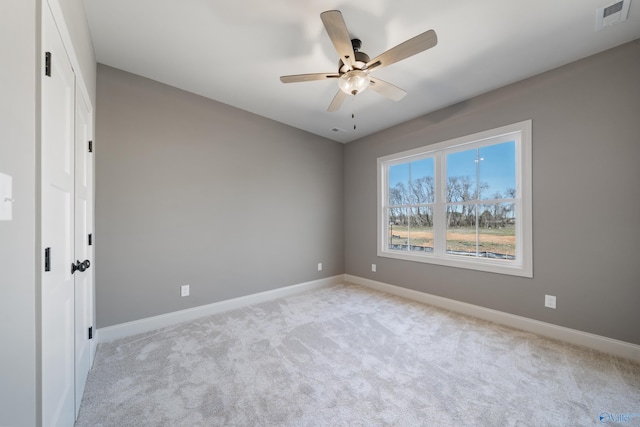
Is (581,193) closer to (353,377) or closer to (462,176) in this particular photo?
(462,176)

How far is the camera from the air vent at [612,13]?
5.87ft

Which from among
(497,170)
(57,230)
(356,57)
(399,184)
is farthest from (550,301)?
(57,230)

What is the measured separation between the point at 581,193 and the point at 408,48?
2226mm

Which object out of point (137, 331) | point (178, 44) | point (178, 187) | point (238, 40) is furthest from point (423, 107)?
point (137, 331)

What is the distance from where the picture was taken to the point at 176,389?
179 cm

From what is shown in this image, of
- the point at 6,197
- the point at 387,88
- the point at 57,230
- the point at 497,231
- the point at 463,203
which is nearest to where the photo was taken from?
the point at 6,197

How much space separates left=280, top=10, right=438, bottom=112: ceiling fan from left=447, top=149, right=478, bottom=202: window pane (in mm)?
1540

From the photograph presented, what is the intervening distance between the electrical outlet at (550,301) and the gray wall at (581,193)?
3cm

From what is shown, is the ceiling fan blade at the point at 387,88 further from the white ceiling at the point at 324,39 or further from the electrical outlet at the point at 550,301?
the electrical outlet at the point at 550,301

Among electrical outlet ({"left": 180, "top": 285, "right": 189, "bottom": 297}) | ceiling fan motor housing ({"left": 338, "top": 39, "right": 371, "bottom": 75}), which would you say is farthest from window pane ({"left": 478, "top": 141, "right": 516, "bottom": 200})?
electrical outlet ({"left": 180, "top": 285, "right": 189, "bottom": 297})

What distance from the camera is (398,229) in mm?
4133

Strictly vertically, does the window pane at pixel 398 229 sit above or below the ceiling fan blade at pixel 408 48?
below

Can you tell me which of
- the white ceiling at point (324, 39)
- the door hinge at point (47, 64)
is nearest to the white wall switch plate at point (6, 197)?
the door hinge at point (47, 64)

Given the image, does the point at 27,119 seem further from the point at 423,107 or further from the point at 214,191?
the point at 423,107
